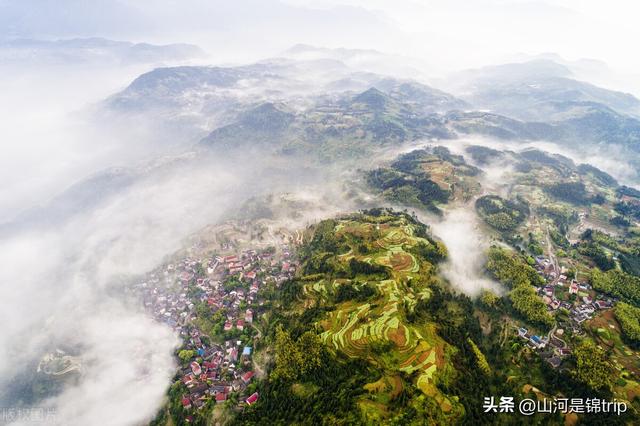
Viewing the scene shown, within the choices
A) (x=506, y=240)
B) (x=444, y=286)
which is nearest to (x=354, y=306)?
(x=444, y=286)

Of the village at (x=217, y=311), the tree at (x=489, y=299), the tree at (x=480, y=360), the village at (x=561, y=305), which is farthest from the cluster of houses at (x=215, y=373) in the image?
the village at (x=561, y=305)

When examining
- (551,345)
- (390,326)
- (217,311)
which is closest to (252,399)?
(217,311)

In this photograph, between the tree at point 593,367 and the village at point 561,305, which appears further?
the village at point 561,305

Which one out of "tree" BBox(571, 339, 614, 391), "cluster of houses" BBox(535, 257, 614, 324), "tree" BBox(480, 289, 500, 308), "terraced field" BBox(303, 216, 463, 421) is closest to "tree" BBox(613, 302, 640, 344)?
"cluster of houses" BBox(535, 257, 614, 324)

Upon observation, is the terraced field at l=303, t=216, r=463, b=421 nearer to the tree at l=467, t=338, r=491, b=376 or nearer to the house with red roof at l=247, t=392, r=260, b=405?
the tree at l=467, t=338, r=491, b=376

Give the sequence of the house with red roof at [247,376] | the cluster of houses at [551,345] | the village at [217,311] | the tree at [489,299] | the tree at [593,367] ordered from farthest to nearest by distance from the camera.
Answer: the tree at [489,299], the house with red roof at [247,376], the cluster of houses at [551,345], the village at [217,311], the tree at [593,367]

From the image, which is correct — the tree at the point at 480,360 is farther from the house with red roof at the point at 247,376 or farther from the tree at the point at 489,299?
the house with red roof at the point at 247,376
